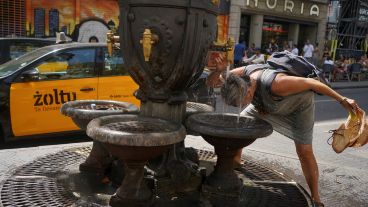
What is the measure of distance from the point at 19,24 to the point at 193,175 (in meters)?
14.3

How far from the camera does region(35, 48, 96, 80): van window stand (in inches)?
250

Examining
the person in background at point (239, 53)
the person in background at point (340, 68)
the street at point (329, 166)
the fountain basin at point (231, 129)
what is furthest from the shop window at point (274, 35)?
the fountain basin at point (231, 129)

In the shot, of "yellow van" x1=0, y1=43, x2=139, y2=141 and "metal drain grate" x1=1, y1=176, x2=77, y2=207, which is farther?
"yellow van" x1=0, y1=43, x2=139, y2=141

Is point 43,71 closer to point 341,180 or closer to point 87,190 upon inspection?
point 87,190

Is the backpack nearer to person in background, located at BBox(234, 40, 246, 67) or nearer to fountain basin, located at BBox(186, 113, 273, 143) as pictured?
fountain basin, located at BBox(186, 113, 273, 143)

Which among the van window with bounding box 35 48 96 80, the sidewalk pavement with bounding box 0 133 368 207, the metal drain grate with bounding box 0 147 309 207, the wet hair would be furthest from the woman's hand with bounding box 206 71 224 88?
the van window with bounding box 35 48 96 80

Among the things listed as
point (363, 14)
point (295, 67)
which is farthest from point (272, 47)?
point (295, 67)

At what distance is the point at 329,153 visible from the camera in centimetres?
648

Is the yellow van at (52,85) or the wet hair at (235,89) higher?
the wet hair at (235,89)

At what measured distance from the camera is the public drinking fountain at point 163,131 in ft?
10.3

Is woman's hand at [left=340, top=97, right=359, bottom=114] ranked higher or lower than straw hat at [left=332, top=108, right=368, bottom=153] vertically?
higher

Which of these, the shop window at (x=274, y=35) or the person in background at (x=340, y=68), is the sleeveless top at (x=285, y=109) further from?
the shop window at (x=274, y=35)

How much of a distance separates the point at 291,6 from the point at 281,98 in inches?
845

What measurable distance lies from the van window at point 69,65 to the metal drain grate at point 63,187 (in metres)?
2.19
